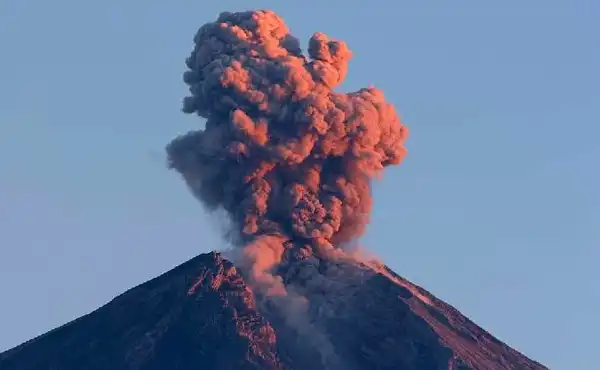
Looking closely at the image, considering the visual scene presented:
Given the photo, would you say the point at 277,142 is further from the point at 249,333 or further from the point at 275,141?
the point at 249,333

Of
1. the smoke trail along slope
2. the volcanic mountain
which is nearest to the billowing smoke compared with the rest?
the smoke trail along slope

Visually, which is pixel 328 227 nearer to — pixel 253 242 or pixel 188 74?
pixel 253 242

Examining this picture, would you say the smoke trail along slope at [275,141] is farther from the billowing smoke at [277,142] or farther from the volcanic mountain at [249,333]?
the volcanic mountain at [249,333]

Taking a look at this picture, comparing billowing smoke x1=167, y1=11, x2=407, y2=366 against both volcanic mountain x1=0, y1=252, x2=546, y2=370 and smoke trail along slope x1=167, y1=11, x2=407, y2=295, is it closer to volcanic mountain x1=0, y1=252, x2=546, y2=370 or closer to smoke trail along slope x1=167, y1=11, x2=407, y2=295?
smoke trail along slope x1=167, y1=11, x2=407, y2=295

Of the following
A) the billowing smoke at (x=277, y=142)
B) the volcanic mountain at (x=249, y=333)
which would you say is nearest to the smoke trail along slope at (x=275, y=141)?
the billowing smoke at (x=277, y=142)

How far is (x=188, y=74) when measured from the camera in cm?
7969

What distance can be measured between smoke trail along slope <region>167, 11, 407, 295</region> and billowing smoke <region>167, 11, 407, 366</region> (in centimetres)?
4

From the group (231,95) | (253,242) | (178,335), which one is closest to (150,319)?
(178,335)

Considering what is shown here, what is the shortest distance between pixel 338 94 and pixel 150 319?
13.5m

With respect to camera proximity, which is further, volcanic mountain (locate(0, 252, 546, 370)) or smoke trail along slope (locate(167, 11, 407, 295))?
volcanic mountain (locate(0, 252, 546, 370))

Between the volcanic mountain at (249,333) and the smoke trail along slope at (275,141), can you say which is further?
the volcanic mountain at (249,333)

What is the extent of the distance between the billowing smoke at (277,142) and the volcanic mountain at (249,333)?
2.87 metres

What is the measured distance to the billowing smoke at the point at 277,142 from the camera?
77438 millimetres

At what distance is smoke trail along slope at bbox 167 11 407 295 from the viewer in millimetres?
77438
